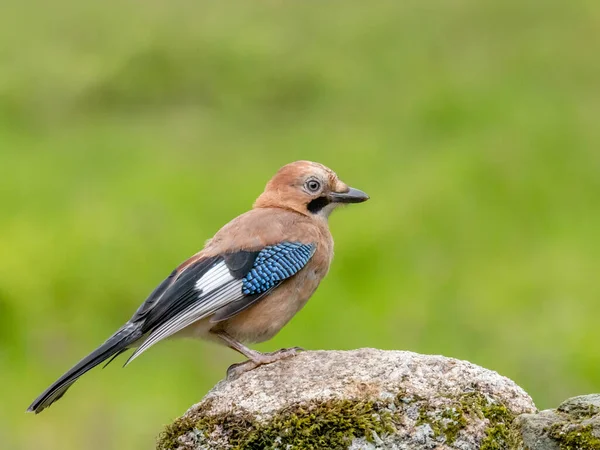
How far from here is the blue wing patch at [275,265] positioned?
8.30 metres

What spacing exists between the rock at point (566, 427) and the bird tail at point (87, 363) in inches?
100

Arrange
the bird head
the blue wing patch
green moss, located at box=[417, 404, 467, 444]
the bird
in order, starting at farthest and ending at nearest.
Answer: the bird head < the blue wing patch < the bird < green moss, located at box=[417, 404, 467, 444]

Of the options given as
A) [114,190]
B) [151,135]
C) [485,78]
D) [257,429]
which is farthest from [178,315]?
[485,78]

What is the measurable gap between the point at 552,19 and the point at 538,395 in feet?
47.9

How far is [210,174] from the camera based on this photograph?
21.5 meters

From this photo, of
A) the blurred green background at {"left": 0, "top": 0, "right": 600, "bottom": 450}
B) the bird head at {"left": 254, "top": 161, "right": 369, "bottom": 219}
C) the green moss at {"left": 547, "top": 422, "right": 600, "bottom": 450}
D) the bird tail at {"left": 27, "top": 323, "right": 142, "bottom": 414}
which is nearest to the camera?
the green moss at {"left": 547, "top": 422, "right": 600, "bottom": 450}

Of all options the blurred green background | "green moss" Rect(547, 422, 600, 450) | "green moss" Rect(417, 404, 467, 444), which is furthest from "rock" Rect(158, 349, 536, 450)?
the blurred green background

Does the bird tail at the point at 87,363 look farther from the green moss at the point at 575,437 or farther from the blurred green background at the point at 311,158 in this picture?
the blurred green background at the point at 311,158

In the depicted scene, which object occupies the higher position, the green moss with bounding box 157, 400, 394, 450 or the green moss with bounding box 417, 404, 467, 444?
the green moss with bounding box 417, 404, 467, 444

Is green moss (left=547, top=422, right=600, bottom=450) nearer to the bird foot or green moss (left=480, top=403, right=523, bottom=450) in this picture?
green moss (left=480, top=403, right=523, bottom=450)

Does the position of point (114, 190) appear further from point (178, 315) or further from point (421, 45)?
point (178, 315)

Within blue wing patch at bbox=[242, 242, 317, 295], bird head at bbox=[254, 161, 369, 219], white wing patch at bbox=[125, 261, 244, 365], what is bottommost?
white wing patch at bbox=[125, 261, 244, 365]

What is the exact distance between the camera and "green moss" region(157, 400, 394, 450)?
260 inches

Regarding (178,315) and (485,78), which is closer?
(178,315)
